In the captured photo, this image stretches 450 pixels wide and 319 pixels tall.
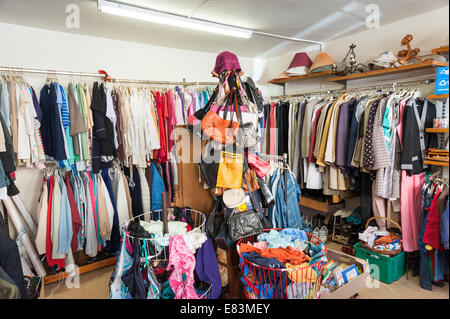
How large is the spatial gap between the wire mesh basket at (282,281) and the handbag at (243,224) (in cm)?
26

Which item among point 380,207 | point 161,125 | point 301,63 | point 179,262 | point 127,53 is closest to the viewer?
point 179,262

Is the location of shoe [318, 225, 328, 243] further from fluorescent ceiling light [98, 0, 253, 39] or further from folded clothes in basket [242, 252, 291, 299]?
fluorescent ceiling light [98, 0, 253, 39]

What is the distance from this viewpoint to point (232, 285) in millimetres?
1909

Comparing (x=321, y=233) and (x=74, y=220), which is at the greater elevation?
(x=74, y=220)

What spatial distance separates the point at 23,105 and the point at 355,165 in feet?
9.37

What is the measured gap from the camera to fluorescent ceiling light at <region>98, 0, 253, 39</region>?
2.07m

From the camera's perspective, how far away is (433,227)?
2.08 metres

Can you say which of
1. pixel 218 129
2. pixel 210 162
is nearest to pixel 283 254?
pixel 210 162

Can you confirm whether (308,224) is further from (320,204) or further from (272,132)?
(272,132)

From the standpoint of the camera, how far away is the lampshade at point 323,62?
3.09 metres

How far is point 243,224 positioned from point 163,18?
1757mm

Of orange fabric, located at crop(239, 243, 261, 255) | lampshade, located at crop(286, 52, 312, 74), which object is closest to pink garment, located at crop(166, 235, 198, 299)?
orange fabric, located at crop(239, 243, 261, 255)

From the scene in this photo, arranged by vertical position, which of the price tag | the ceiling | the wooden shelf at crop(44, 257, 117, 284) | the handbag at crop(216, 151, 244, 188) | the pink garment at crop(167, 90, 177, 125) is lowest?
the wooden shelf at crop(44, 257, 117, 284)

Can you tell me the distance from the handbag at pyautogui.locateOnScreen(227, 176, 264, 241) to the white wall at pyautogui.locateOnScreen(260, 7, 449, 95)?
1680mm
